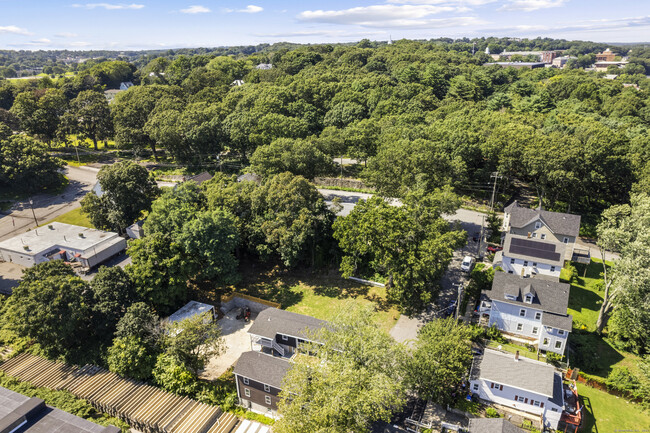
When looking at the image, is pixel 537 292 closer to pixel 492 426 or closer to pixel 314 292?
pixel 492 426

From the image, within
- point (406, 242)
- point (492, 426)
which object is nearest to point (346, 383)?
point (492, 426)

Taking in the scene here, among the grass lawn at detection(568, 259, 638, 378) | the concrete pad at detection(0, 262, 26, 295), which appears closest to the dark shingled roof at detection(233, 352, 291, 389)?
the grass lawn at detection(568, 259, 638, 378)

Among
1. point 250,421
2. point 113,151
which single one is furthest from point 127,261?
point 113,151

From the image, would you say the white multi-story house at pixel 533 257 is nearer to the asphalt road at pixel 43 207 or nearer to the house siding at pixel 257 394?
the house siding at pixel 257 394

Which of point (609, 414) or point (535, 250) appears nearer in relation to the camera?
point (609, 414)

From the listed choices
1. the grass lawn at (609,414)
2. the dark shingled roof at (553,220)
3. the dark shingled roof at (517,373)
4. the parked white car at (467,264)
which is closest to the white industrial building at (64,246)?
the parked white car at (467,264)

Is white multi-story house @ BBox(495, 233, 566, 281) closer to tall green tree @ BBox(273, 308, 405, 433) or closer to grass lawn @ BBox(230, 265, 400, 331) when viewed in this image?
grass lawn @ BBox(230, 265, 400, 331)
